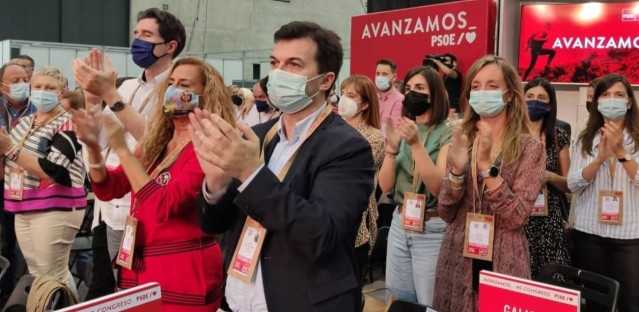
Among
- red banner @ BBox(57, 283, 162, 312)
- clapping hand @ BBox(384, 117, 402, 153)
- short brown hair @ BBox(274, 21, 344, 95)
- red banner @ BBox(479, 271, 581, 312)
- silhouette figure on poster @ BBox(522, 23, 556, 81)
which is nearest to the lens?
red banner @ BBox(57, 283, 162, 312)

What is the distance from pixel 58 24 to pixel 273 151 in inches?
582

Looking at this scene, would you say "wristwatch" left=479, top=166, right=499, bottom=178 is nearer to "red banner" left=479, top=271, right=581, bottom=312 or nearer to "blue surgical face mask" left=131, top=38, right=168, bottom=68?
"red banner" left=479, top=271, right=581, bottom=312

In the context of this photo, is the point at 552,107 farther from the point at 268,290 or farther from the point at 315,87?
the point at 268,290

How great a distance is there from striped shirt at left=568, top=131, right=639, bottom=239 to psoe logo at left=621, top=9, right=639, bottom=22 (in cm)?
225

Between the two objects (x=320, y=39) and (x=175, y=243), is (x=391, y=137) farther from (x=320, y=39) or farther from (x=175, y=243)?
(x=320, y=39)

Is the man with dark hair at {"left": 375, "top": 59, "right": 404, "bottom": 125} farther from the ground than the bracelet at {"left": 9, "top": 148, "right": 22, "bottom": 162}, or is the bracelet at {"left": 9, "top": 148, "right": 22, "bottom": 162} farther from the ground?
the man with dark hair at {"left": 375, "top": 59, "right": 404, "bottom": 125}

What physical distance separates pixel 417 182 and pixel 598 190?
3.89 feet

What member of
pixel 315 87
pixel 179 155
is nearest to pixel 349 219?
pixel 315 87

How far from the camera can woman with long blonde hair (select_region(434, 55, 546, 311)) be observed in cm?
227

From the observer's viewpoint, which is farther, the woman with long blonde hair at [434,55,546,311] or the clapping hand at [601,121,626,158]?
the clapping hand at [601,121,626,158]

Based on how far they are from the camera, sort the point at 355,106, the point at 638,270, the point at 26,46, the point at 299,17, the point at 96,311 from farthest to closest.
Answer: the point at 299,17 → the point at 26,46 → the point at 355,106 → the point at 638,270 → the point at 96,311

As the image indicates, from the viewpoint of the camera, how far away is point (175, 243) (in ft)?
6.83

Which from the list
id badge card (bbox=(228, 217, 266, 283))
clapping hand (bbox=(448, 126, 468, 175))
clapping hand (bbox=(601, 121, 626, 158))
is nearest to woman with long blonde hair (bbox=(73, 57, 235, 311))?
id badge card (bbox=(228, 217, 266, 283))

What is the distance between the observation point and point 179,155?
2.15 metres
